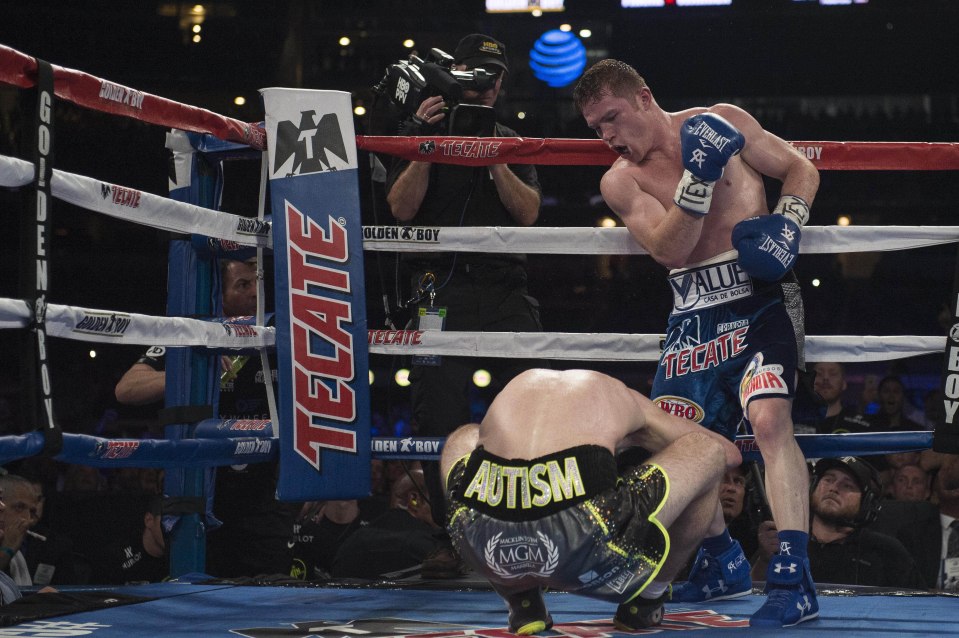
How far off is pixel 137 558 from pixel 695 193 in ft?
10.2

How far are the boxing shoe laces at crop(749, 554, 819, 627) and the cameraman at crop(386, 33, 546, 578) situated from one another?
1105 millimetres

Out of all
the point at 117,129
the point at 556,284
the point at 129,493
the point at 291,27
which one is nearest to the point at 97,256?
the point at 117,129

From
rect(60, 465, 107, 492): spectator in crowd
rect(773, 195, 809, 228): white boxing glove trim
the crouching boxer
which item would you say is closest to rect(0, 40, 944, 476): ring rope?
rect(773, 195, 809, 228): white boxing glove trim

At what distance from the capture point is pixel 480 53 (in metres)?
3.18

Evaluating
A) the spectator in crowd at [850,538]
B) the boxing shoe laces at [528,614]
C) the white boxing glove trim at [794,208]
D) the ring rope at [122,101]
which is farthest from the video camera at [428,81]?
the spectator in crowd at [850,538]

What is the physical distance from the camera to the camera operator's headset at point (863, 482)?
3242 millimetres

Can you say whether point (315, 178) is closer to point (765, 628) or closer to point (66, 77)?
point (66, 77)

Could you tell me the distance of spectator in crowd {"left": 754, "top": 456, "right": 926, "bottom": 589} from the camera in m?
3.33

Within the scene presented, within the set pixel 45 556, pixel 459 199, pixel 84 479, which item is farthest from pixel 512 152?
pixel 84 479

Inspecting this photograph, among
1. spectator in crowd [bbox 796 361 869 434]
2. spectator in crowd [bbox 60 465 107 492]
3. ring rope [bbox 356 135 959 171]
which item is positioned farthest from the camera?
spectator in crowd [bbox 60 465 107 492]

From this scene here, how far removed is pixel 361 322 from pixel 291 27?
448 inches

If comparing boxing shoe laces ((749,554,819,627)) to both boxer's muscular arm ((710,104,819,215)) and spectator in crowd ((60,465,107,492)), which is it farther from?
spectator in crowd ((60,465,107,492))

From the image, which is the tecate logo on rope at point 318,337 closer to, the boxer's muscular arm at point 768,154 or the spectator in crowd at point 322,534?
the boxer's muscular arm at point 768,154

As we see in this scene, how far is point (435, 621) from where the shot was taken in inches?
85.5
